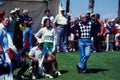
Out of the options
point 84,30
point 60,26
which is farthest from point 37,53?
point 60,26

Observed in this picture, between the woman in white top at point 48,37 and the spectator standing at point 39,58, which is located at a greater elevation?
the woman in white top at point 48,37

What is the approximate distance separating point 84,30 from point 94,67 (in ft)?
6.82

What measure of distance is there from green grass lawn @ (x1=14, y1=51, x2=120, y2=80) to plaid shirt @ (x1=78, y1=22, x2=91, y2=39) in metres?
1.27

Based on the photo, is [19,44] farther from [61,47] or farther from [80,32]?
[61,47]

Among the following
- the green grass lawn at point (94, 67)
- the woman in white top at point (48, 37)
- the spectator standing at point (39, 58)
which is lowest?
the green grass lawn at point (94, 67)

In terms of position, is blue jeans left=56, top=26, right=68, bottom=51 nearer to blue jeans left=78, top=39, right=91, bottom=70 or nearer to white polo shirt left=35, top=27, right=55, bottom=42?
blue jeans left=78, top=39, right=91, bottom=70

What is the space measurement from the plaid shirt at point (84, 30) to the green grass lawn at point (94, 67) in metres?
1.27

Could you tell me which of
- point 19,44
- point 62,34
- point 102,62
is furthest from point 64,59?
point 19,44

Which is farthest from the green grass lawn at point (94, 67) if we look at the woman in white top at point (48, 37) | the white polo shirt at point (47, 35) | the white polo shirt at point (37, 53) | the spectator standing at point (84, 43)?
the white polo shirt at point (47, 35)

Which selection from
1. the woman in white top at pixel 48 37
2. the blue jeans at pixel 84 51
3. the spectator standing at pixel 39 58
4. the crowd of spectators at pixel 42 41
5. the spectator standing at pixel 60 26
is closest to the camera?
the crowd of spectators at pixel 42 41

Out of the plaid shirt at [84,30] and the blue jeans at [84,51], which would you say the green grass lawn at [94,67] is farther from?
the plaid shirt at [84,30]

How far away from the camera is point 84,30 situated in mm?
14898

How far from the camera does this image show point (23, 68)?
13.0m

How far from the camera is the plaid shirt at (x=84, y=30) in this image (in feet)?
48.8
